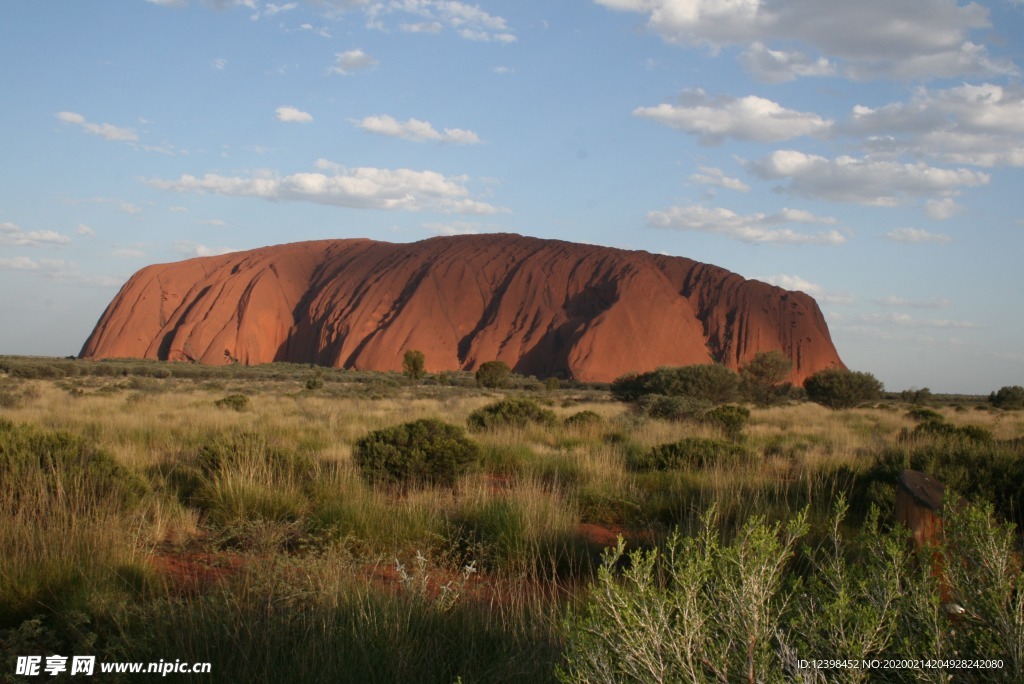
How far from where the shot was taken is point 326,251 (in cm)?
9275

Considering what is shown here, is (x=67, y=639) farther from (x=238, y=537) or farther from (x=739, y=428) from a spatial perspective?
(x=739, y=428)

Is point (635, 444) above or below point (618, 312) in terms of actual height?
below

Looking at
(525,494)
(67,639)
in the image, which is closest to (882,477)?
(525,494)

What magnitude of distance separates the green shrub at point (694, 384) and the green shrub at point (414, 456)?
67.7ft

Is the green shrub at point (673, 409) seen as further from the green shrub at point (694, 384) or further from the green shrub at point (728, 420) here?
the green shrub at point (694, 384)

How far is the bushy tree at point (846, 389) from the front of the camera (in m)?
32.5

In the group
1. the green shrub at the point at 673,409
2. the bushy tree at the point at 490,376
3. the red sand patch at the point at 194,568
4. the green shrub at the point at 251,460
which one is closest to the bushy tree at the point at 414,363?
the bushy tree at the point at 490,376

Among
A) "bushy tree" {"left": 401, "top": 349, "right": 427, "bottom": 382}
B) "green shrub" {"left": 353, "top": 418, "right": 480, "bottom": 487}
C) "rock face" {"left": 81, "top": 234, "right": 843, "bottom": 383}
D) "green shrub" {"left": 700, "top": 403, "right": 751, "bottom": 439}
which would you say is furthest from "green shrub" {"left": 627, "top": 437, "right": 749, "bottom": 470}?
"rock face" {"left": 81, "top": 234, "right": 843, "bottom": 383}

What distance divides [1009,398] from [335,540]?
38350mm

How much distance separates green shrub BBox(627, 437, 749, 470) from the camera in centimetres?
920

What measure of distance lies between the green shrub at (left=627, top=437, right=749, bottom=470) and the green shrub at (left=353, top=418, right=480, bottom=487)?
7.37ft

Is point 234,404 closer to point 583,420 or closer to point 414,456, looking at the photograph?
point 583,420

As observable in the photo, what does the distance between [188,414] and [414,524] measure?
10296mm

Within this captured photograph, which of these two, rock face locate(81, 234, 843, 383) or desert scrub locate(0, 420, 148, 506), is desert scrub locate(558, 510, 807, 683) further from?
rock face locate(81, 234, 843, 383)
